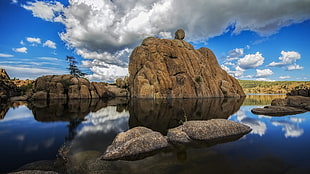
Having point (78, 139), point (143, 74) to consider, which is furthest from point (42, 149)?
point (143, 74)

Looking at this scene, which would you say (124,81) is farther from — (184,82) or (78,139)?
(78,139)

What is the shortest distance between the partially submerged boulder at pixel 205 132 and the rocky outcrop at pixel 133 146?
1394 mm

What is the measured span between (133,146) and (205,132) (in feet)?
17.7

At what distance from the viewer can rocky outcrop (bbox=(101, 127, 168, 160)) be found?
741 centimetres

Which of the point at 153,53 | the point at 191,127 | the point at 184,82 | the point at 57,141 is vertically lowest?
the point at 57,141

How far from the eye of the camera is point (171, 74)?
→ 196 feet

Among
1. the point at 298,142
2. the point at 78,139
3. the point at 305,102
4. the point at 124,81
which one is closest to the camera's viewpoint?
the point at 298,142

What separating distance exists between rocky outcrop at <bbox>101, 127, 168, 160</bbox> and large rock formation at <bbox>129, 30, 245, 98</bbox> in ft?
148

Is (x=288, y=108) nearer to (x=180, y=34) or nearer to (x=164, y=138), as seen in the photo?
(x=164, y=138)

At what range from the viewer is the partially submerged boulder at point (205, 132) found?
32.4ft

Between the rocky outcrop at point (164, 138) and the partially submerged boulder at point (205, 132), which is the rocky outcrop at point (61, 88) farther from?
the partially submerged boulder at point (205, 132)

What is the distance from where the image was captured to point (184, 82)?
190 ft

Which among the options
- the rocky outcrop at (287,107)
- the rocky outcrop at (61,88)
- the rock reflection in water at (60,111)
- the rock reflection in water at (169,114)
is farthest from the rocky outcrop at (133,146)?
the rocky outcrop at (61,88)

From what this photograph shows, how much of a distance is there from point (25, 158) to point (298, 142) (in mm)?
16855
